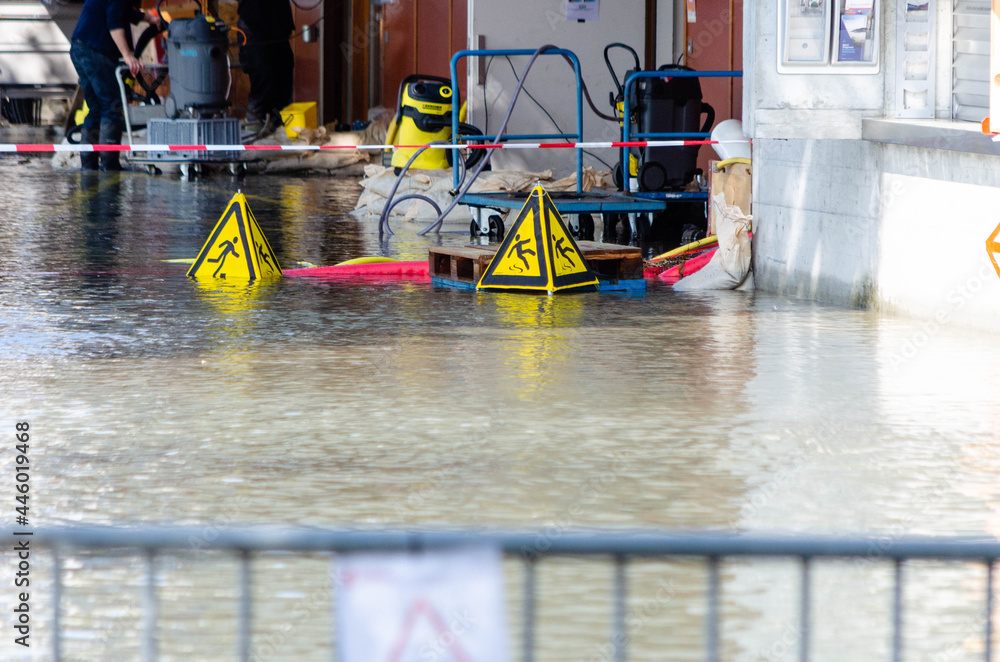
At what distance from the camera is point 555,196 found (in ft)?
40.0

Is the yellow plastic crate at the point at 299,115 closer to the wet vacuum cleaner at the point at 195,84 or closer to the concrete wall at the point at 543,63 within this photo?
the wet vacuum cleaner at the point at 195,84

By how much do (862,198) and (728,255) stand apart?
1.35 metres

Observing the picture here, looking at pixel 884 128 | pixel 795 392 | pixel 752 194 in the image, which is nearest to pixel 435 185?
pixel 752 194

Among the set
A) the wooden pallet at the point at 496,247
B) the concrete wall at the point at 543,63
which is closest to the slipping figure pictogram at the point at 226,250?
the wooden pallet at the point at 496,247

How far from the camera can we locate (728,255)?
32.6 ft

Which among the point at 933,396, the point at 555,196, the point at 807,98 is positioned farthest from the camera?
the point at 555,196

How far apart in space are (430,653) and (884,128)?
733cm

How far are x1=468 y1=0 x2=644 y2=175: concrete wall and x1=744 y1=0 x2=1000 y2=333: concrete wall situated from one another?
6724mm

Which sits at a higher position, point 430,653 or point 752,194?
point 752,194

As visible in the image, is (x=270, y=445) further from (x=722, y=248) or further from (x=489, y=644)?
(x=722, y=248)

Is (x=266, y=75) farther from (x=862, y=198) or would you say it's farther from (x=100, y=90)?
(x=862, y=198)

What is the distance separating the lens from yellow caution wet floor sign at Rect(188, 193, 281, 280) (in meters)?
10.3

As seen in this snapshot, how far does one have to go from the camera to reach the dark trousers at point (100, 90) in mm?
19297

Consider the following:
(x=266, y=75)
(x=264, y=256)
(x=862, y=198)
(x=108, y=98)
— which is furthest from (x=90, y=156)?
(x=862, y=198)
